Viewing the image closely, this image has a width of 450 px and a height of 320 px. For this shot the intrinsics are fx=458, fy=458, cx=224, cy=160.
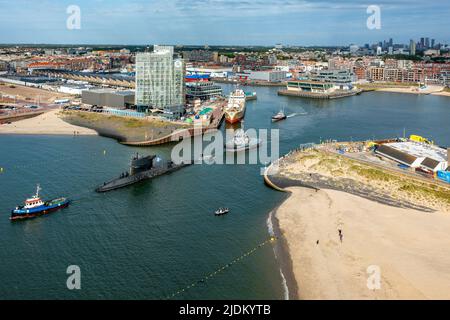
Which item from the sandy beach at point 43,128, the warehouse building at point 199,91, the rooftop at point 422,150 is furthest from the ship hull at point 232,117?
the rooftop at point 422,150

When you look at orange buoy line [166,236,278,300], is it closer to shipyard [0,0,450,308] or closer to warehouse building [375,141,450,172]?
shipyard [0,0,450,308]

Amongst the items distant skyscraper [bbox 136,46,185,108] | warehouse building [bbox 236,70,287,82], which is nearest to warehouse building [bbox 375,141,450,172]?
distant skyscraper [bbox 136,46,185,108]

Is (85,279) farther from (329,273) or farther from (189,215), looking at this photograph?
(329,273)

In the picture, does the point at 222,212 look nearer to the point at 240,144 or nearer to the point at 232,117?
the point at 240,144

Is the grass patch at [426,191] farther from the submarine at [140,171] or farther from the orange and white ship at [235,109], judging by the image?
the orange and white ship at [235,109]

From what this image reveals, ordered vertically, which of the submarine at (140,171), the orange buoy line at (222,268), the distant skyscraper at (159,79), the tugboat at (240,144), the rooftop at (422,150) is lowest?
the orange buoy line at (222,268)
